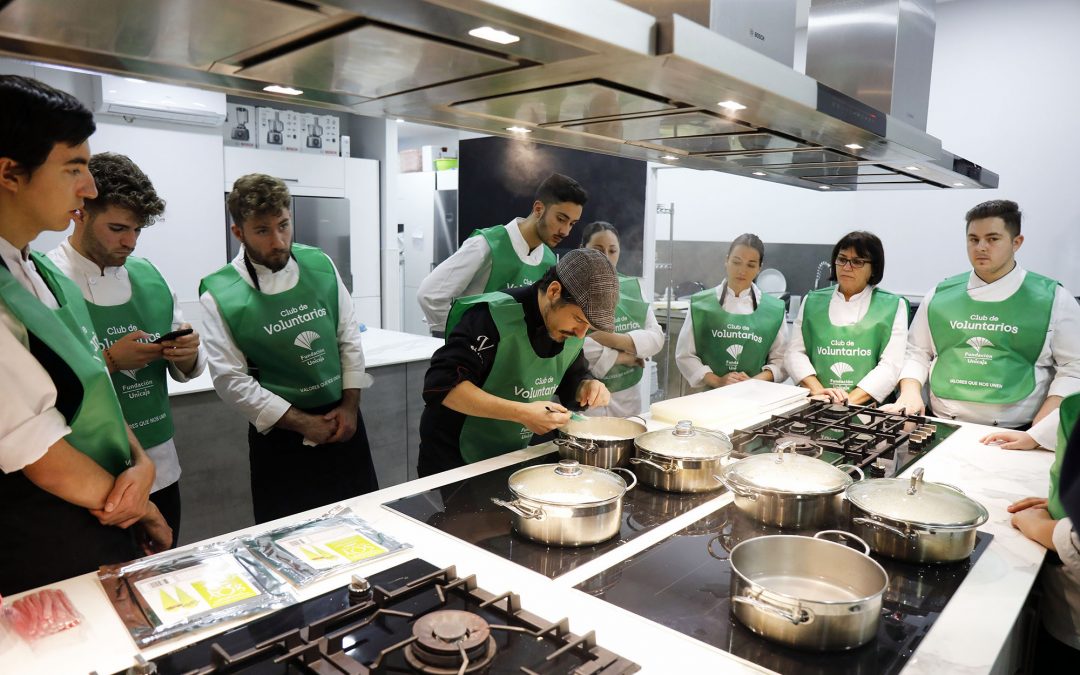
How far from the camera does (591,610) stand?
1.03 meters

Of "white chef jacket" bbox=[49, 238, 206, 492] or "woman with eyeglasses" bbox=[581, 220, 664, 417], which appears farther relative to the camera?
"woman with eyeglasses" bbox=[581, 220, 664, 417]

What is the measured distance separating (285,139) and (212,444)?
10.7 ft

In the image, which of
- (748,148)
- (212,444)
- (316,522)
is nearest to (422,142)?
(212,444)

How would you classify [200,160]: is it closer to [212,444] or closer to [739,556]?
[212,444]

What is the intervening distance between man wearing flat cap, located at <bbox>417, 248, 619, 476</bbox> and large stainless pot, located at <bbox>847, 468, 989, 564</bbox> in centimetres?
65

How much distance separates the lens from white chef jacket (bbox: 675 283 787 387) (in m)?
3.01

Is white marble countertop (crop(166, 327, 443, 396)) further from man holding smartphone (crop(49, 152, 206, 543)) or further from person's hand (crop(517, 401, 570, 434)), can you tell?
person's hand (crop(517, 401, 570, 434))

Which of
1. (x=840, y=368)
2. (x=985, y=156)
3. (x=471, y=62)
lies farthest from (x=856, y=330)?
(x=985, y=156)

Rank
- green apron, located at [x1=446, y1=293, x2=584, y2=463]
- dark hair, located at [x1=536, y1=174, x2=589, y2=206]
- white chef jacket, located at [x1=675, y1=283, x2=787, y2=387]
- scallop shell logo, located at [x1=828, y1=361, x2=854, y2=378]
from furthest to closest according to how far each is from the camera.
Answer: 1. white chef jacket, located at [x1=675, y1=283, x2=787, y2=387]
2. scallop shell logo, located at [x1=828, y1=361, x2=854, y2=378]
3. dark hair, located at [x1=536, y1=174, x2=589, y2=206]
4. green apron, located at [x1=446, y1=293, x2=584, y2=463]

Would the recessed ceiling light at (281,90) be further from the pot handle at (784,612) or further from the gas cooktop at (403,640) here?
the pot handle at (784,612)

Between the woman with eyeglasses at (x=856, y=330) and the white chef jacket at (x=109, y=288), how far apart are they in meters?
2.25

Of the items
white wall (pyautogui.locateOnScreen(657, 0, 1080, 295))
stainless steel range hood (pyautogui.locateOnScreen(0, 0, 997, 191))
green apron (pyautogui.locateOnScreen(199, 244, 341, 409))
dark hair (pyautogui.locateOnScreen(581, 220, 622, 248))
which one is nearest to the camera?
stainless steel range hood (pyautogui.locateOnScreen(0, 0, 997, 191))

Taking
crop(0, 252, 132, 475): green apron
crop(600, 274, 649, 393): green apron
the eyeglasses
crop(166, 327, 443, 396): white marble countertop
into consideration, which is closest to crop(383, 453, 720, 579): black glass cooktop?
crop(0, 252, 132, 475): green apron

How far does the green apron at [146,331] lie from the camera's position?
194 centimetres
